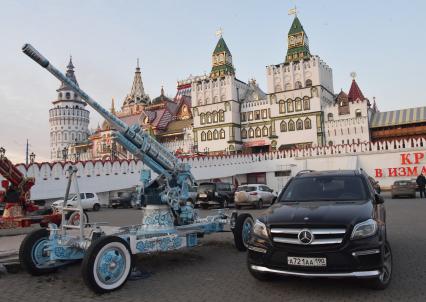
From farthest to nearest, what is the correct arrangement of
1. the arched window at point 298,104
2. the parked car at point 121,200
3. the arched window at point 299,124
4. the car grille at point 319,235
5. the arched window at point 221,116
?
the arched window at point 221,116, the arched window at point 298,104, the arched window at point 299,124, the parked car at point 121,200, the car grille at point 319,235

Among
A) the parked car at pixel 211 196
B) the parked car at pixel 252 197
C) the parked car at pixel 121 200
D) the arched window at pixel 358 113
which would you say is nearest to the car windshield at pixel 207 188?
the parked car at pixel 211 196

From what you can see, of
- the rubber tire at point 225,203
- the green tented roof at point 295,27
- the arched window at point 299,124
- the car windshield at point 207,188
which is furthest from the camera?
the green tented roof at point 295,27

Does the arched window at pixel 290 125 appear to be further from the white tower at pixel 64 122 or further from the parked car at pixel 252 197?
the white tower at pixel 64 122

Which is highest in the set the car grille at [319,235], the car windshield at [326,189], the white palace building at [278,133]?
the white palace building at [278,133]

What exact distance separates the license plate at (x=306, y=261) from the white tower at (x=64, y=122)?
9942 centimetres

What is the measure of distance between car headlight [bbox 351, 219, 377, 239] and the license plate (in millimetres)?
532

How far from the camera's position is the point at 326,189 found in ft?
21.8

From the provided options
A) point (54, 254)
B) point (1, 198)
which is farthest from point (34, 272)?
point (1, 198)

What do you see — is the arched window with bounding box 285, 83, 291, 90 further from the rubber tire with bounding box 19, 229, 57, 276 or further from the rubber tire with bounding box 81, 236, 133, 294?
the rubber tire with bounding box 81, 236, 133, 294

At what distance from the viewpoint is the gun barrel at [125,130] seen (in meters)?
6.56

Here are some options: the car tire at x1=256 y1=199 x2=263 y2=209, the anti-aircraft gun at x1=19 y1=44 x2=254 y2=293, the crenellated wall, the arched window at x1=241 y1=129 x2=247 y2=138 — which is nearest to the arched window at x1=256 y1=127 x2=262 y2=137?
the arched window at x1=241 y1=129 x2=247 y2=138

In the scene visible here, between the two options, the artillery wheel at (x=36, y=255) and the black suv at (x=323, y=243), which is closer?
the black suv at (x=323, y=243)

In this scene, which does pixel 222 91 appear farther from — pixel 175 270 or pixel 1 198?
pixel 175 270

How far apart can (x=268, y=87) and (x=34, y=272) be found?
166ft
